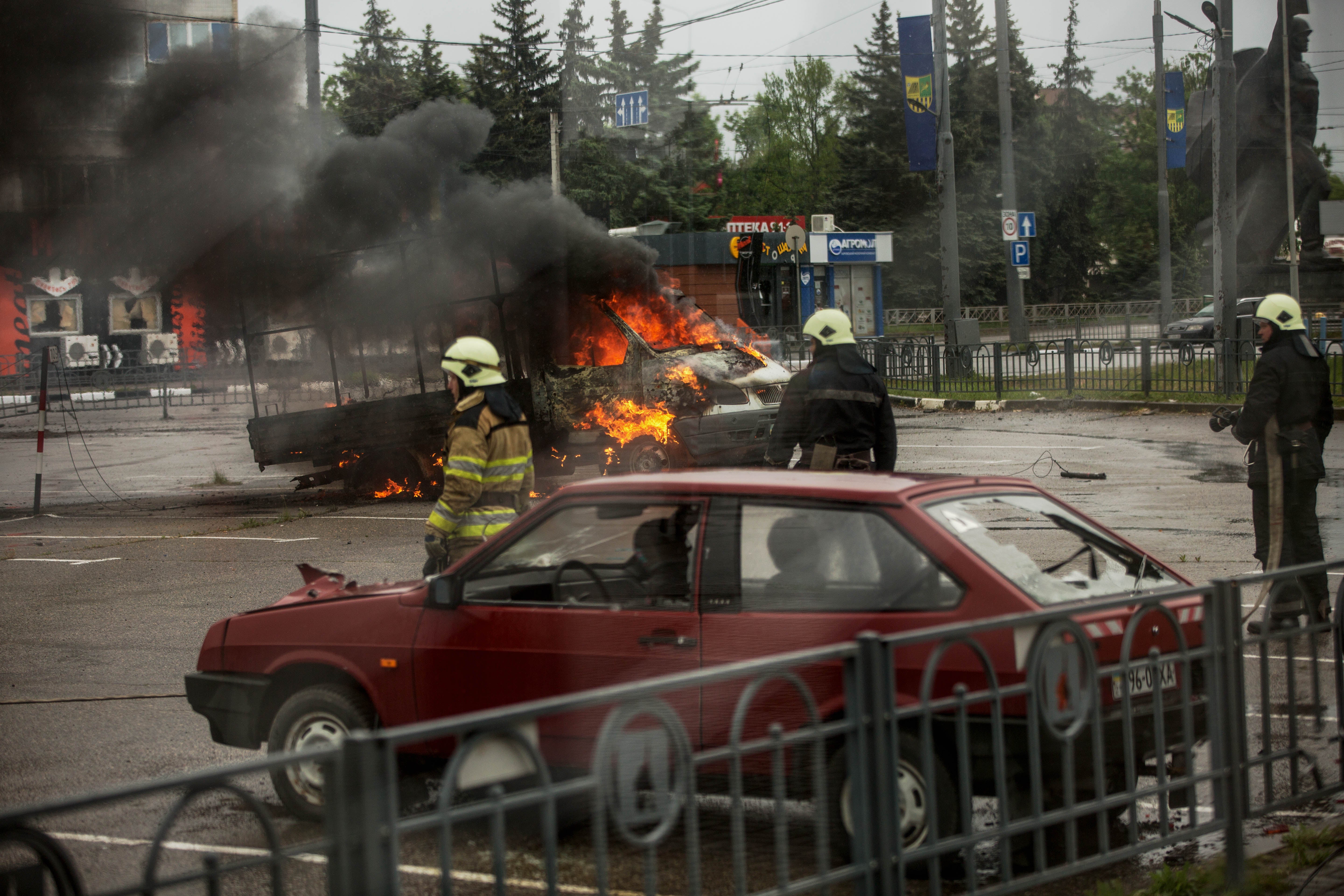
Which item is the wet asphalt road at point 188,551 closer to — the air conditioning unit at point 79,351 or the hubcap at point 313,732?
the hubcap at point 313,732

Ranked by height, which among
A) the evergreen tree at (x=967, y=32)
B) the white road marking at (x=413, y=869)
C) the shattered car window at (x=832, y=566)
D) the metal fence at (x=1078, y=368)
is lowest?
the white road marking at (x=413, y=869)

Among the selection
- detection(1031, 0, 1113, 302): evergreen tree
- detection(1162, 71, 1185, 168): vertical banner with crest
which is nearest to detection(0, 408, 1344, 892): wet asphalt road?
detection(1162, 71, 1185, 168): vertical banner with crest

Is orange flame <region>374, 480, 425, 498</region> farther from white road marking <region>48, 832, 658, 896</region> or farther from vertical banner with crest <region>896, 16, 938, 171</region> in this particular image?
white road marking <region>48, 832, 658, 896</region>

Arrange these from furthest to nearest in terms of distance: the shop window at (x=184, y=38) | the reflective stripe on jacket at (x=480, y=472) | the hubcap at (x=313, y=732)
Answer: the shop window at (x=184, y=38) → the reflective stripe on jacket at (x=480, y=472) → the hubcap at (x=313, y=732)

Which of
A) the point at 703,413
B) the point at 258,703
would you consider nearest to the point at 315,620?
the point at 258,703

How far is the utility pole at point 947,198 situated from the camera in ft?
66.9

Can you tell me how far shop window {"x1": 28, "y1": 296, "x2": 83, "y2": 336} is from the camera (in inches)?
782

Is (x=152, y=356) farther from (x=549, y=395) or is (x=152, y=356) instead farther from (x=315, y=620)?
(x=315, y=620)

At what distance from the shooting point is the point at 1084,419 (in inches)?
786

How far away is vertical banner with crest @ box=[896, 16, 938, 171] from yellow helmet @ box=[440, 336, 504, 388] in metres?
11.5

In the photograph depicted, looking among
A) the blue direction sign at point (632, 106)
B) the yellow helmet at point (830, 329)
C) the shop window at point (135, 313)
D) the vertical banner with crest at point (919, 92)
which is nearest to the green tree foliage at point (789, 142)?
the vertical banner with crest at point (919, 92)

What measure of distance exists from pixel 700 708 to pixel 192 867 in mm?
1137

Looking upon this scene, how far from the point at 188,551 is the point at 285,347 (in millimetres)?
4707

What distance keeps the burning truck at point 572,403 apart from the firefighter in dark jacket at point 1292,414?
Answer: 6153mm
